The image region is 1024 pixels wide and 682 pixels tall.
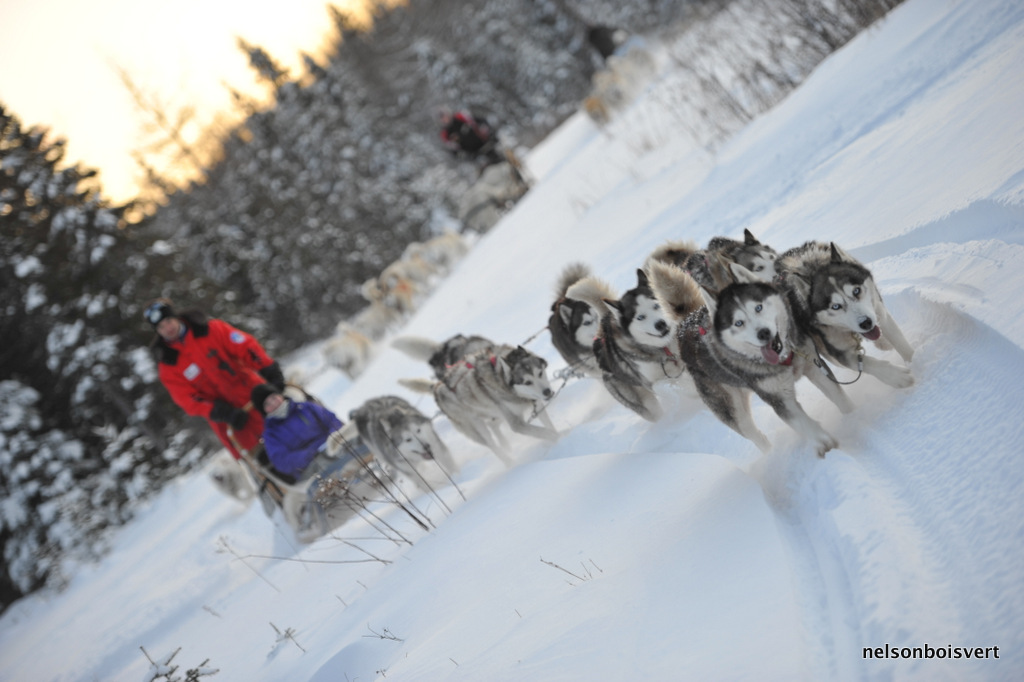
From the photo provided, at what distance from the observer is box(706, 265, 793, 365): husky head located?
2.32 m

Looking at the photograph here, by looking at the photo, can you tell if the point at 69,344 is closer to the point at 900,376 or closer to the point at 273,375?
the point at 273,375

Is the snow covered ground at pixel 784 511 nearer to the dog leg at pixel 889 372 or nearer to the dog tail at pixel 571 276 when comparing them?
the dog leg at pixel 889 372

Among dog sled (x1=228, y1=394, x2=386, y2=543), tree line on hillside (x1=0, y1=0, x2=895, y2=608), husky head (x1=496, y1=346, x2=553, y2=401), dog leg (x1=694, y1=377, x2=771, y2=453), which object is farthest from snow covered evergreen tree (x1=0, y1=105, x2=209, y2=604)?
dog leg (x1=694, y1=377, x2=771, y2=453)

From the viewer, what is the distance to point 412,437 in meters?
4.96

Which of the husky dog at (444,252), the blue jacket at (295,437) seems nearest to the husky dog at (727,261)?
the blue jacket at (295,437)

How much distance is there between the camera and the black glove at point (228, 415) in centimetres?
543

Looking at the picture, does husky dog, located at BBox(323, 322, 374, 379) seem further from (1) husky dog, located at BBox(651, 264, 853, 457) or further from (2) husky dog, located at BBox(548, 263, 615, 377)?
(1) husky dog, located at BBox(651, 264, 853, 457)

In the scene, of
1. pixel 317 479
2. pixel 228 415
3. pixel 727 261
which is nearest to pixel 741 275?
pixel 727 261

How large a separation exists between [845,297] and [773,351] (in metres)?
0.34

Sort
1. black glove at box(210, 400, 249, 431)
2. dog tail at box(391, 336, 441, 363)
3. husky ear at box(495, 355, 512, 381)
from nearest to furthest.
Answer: husky ear at box(495, 355, 512, 381)
black glove at box(210, 400, 249, 431)
dog tail at box(391, 336, 441, 363)

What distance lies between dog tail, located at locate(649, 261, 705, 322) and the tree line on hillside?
15.7 feet

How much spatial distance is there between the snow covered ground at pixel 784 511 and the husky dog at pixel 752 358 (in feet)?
0.50

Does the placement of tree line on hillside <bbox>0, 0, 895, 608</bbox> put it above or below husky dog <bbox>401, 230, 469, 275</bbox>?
above

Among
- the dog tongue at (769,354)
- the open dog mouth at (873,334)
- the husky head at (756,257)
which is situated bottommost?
the open dog mouth at (873,334)
